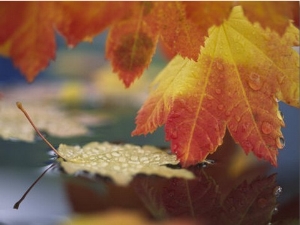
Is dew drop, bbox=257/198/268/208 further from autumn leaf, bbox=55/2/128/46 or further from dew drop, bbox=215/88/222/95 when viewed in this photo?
autumn leaf, bbox=55/2/128/46

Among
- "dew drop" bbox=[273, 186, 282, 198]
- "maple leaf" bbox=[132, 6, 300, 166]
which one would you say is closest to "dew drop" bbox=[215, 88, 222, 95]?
"maple leaf" bbox=[132, 6, 300, 166]

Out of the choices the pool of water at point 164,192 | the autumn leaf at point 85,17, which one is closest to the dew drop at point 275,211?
the pool of water at point 164,192

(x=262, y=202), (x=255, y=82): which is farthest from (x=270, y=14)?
(x=262, y=202)

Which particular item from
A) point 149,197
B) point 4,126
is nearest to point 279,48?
point 149,197

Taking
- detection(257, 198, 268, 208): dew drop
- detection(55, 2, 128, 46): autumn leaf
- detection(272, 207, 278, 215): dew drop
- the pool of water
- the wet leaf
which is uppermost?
detection(55, 2, 128, 46): autumn leaf

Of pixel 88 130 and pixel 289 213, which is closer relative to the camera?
pixel 289 213

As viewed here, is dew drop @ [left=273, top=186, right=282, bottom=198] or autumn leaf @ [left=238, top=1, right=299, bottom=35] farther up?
autumn leaf @ [left=238, top=1, right=299, bottom=35]

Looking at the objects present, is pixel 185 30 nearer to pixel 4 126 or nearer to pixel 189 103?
pixel 189 103
